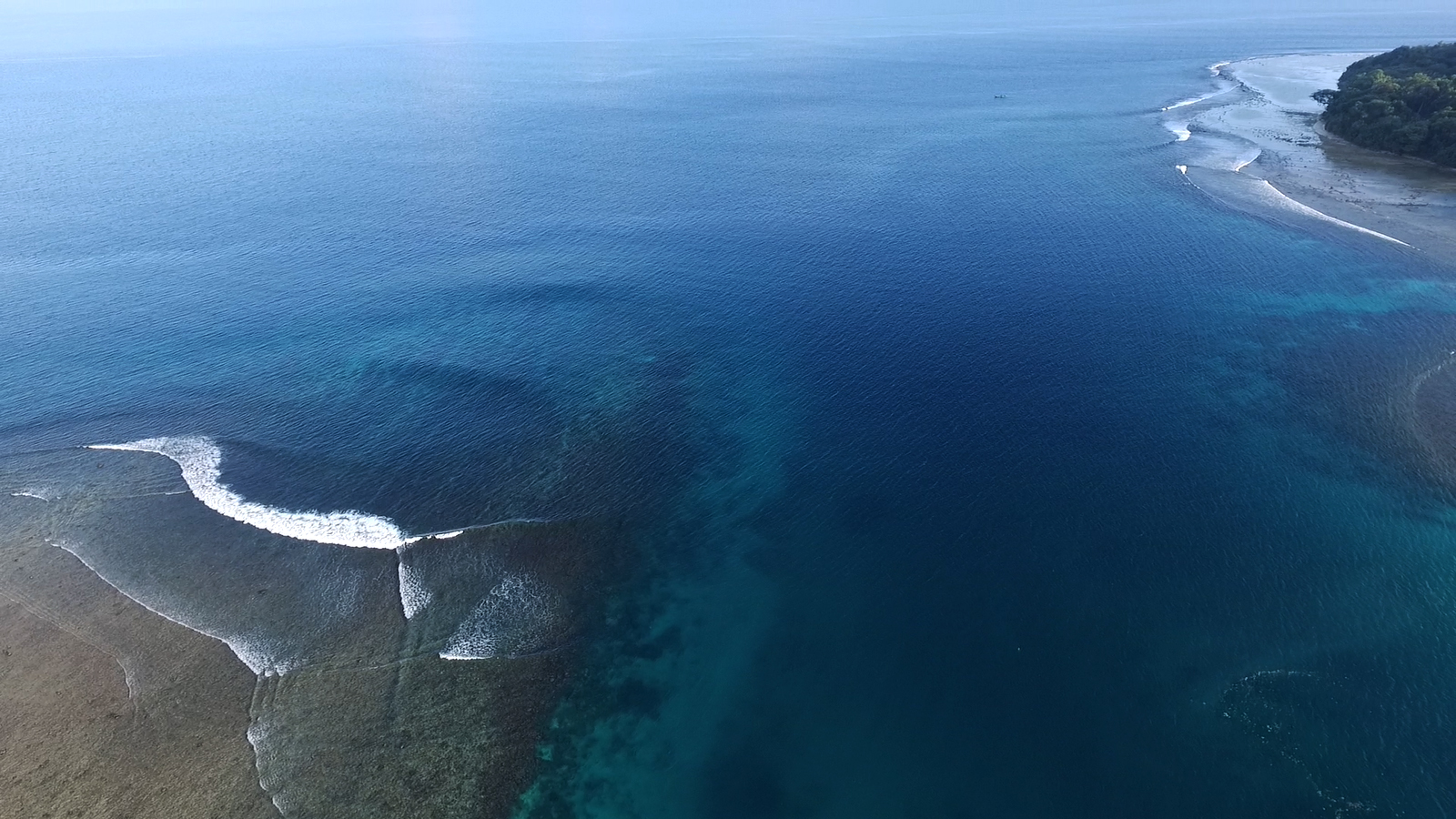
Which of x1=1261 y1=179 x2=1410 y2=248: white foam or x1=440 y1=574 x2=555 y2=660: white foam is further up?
x1=1261 y1=179 x2=1410 y2=248: white foam

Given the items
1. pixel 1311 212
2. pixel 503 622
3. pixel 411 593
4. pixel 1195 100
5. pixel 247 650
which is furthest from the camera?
pixel 1195 100

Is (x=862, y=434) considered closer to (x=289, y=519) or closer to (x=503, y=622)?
(x=503, y=622)

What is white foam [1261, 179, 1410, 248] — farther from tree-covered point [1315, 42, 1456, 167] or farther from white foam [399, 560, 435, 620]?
white foam [399, 560, 435, 620]

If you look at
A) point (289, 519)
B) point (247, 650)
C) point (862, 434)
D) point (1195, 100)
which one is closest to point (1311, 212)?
point (1195, 100)

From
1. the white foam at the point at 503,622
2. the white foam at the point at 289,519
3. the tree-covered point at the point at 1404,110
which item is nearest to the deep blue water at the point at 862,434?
the white foam at the point at 289,519

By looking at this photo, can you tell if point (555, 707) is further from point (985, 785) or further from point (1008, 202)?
point (1008, 202)

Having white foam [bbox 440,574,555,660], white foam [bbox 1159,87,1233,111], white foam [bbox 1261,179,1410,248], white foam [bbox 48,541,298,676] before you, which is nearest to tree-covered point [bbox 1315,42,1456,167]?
white foam [bbox 1159,87,1233,111]
